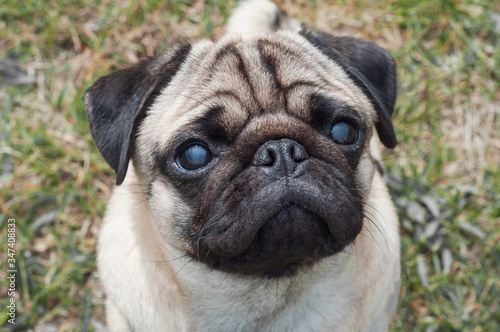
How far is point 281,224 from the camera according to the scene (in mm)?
2186

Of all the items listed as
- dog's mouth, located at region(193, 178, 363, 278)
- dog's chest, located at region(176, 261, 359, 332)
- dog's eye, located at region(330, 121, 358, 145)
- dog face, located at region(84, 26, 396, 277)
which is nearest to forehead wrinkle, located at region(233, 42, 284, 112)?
dog face, located at region(84, 26, 396, 277)

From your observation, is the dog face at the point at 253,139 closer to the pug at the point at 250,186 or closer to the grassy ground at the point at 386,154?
the pug at the point at 250,186

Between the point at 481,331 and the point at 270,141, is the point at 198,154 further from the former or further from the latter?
the point at 481,331

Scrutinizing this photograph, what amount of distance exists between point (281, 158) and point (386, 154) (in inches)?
Answer: 105

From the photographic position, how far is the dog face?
2.21 metres

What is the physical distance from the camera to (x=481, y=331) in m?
3.95

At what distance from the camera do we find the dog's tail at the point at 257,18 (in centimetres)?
418

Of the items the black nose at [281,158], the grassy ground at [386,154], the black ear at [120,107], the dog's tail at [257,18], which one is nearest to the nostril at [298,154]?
the black nose at [281,158]

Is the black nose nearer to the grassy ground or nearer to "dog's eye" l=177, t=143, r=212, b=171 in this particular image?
"dog's eye" l=177, t=143, r=212, b=171

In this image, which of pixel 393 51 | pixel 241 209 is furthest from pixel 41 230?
pixel 393 51

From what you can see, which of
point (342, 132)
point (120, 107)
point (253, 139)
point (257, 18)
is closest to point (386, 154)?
point (257, 18)

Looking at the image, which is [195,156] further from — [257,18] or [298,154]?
[257,18]

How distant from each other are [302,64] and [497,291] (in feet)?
8.90

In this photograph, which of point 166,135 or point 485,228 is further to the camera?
point 485,228
